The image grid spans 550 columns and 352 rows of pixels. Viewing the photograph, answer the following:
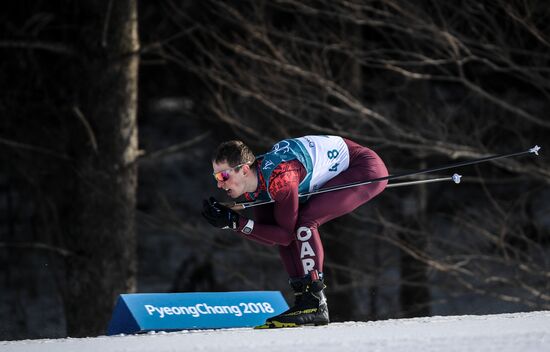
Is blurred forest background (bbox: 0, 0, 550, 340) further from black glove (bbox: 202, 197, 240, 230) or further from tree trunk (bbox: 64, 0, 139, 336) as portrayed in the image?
black glove (bbox: 202, 197, 240, 230)

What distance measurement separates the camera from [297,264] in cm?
557

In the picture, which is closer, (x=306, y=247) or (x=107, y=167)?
(x=306, y=247)

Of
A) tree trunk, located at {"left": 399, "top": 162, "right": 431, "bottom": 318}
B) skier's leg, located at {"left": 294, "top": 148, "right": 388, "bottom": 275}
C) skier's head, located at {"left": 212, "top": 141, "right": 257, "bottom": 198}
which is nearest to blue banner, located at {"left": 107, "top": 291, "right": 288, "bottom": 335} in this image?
skier's leg, located at {"left": 294, "top": 148, "right": 388, "bottom": 275}

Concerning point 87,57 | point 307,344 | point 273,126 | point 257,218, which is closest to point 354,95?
point 273,126

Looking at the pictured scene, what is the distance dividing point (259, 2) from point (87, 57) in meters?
1.91

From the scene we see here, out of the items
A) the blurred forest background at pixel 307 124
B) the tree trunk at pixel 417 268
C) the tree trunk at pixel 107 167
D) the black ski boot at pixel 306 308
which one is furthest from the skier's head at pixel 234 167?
the tree trunk at pixel 417 268

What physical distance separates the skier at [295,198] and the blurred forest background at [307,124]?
359cm

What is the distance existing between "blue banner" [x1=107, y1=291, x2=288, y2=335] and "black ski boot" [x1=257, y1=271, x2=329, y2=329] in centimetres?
40

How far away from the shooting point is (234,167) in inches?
211

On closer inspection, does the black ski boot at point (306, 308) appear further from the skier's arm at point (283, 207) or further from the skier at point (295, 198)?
the skier's arm at point (283, 207)

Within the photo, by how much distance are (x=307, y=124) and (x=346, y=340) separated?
551 cm

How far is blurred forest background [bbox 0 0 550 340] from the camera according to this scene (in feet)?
32.6

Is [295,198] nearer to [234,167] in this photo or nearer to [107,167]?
[234,167]

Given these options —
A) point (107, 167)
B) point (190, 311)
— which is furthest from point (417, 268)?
point (190, 311)
